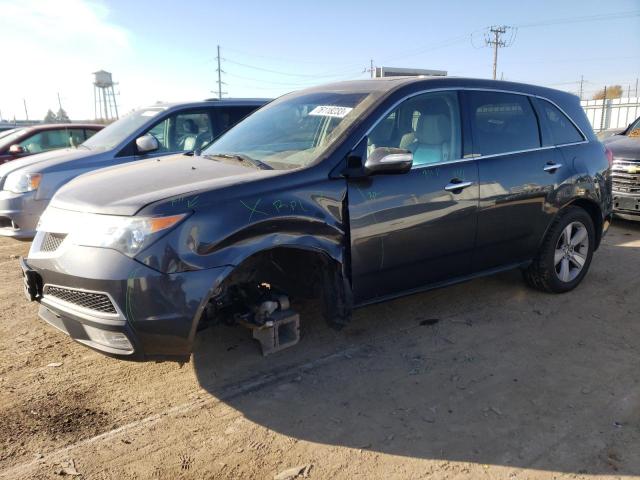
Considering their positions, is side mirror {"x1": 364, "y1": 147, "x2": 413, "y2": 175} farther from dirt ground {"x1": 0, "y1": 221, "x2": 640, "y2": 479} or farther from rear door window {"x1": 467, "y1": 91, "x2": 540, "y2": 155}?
dirt ground {"x1": 0, "y1": 221, "x2": 640, "y2": 479}

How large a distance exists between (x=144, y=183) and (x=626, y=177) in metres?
6.73

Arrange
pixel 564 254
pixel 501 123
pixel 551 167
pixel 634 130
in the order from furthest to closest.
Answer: pixel 634 130
pixel 564 254
pixel 551 167
pixel 501 123

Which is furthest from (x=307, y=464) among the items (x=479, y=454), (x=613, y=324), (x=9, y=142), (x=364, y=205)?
(x=9, y=142)

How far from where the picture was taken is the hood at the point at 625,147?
7.31m

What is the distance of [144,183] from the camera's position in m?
3.15

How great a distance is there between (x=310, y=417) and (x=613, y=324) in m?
2.75

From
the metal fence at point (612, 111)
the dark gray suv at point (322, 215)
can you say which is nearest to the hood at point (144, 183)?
the dark gray suv at point (322, 215)

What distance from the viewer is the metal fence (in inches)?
1432

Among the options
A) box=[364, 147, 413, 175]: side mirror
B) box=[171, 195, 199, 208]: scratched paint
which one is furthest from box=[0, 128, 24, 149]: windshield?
box=[364, 147, 413, 175]: side mirror

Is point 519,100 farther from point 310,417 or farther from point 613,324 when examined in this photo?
point 310,417

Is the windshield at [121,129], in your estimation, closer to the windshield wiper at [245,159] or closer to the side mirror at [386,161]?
the windshield wiper at [245,159]

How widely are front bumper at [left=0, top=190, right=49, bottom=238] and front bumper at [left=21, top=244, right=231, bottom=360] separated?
11.4 ft

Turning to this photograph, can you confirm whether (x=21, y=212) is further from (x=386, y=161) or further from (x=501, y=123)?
(x=501, y=123)

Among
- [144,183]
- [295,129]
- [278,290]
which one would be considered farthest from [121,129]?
[278,290]
